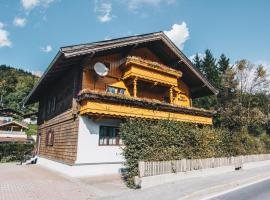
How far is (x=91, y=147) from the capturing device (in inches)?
620

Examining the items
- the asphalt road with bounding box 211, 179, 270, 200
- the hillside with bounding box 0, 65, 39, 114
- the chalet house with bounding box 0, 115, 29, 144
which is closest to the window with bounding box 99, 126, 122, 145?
the asphalt road with bounding box 211, 179, 270, 200

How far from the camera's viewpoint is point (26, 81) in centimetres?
9662

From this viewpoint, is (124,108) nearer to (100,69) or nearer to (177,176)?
(100,69)

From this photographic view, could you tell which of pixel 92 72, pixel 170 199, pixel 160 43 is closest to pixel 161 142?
pixel 170 199

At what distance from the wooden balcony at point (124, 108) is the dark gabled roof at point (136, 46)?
9.36ft

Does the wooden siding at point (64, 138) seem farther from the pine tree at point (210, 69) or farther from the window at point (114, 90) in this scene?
the pine tree at point (210, 69)

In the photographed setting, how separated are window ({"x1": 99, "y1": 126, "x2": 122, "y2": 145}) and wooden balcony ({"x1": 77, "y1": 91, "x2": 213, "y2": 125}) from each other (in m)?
1.64

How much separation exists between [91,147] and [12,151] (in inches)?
847

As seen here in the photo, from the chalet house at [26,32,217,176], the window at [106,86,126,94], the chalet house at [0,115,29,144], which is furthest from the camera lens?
the chalet house at [0,115,29,144]

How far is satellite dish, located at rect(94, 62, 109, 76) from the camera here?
55.5ft

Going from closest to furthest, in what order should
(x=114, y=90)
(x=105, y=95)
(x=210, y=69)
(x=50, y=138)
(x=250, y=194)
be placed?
(x=250, y=194) < (x=105, y=95) < (x=114, y=90) < (x=50, y=138) < (x=210, y=69)

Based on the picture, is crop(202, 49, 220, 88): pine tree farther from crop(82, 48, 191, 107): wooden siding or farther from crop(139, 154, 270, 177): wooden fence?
crop(139, 154, 270, 177): wooden fence

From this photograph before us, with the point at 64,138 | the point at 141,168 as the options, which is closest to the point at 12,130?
the point at 64,138

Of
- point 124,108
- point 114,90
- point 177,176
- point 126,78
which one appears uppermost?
point 126,78
